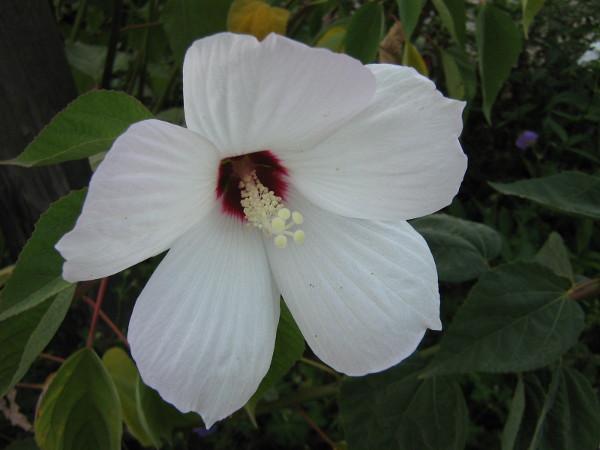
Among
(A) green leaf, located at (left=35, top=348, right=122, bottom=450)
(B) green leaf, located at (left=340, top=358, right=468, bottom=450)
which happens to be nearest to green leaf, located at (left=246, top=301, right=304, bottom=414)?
(A) green leaf, located at (left=35, top=348, right=122, bottom=450)

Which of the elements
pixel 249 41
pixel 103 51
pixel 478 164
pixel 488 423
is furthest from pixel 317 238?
pixel 478 164

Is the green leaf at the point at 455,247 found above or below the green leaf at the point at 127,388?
above

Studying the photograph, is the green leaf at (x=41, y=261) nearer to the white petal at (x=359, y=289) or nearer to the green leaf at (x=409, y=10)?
the white petal at (x=359, y=289)

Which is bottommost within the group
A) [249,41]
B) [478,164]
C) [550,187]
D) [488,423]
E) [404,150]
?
[488,423]

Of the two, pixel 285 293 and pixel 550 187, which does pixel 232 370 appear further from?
pixel 550 187

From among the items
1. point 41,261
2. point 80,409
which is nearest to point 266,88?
point 41,261

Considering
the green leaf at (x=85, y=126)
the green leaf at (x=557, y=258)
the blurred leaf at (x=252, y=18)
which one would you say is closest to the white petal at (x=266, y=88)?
the green leaf at (x=85, y=126)
